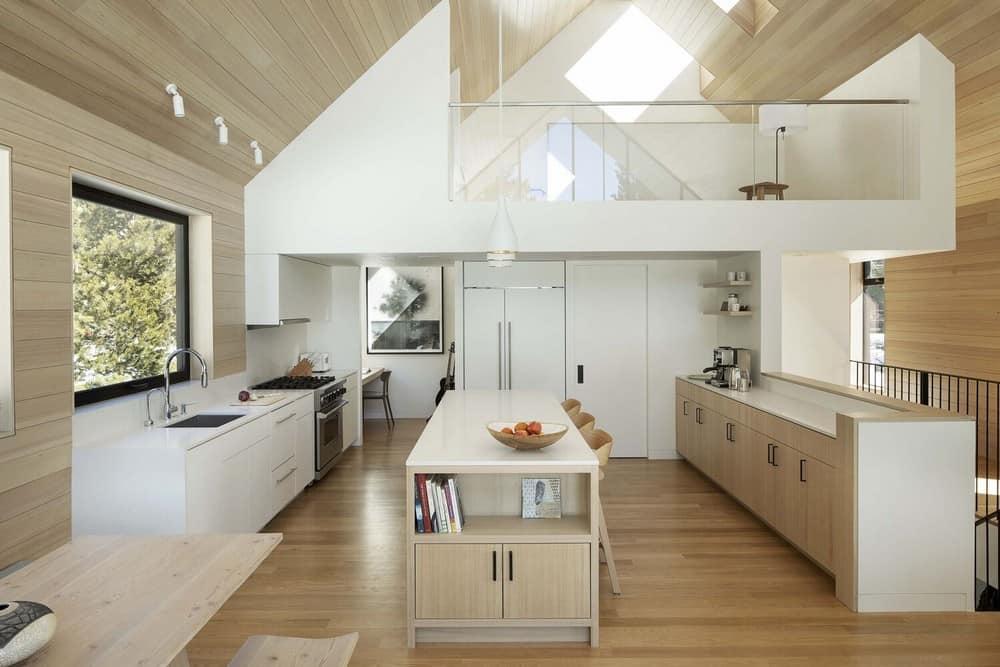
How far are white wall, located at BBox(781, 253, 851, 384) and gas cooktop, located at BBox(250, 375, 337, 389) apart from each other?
5.49 m

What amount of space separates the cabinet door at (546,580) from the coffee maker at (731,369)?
122 inches

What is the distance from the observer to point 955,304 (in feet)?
24.3

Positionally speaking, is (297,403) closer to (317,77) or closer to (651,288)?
(317,77)

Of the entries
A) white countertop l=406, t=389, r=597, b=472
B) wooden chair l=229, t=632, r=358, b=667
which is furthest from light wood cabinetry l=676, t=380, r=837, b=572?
wooden chair l=229, t=632, r=358, b=667

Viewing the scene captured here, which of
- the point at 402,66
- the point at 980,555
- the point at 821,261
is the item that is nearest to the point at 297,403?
the point at 402,66

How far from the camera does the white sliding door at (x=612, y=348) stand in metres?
6.78

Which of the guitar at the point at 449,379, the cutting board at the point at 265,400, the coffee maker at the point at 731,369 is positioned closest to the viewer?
the cutting board at the point at 265,400

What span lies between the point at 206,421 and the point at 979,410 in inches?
310

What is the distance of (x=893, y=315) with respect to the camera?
864 cm

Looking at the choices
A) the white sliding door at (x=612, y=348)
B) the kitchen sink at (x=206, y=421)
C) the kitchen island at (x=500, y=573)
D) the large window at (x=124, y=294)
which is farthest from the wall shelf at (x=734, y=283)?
the large window at (x=124, y=294)

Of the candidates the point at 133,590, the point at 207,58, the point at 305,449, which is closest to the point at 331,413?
the point at 305,449

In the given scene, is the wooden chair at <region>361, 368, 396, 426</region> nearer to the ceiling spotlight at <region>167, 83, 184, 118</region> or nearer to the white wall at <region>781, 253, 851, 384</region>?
the white wall at <region>781, 253, 851, 384</region>

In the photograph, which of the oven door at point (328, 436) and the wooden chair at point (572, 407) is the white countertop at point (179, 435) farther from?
the wooden chair at point (572, 407)

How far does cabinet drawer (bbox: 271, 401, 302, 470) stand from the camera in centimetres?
462
